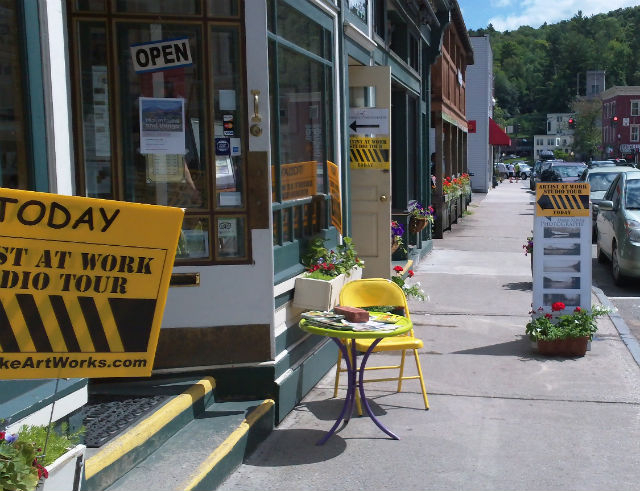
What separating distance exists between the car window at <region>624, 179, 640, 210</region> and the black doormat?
29.8 ft

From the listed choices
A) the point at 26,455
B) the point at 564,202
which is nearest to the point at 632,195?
the point at 564,202

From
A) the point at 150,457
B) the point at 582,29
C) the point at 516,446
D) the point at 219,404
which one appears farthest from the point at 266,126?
the point at 582,29

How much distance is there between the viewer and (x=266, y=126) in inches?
211

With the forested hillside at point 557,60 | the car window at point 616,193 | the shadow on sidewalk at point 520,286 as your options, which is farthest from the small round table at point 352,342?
the forested hillside at point 557,60

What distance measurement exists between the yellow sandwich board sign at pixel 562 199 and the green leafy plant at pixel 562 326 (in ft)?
3.08

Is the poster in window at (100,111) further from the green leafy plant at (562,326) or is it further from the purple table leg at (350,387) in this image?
the green leafy plant at (562,326)

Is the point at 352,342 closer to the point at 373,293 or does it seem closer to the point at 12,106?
the point at 373,293

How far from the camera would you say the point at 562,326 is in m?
7.64

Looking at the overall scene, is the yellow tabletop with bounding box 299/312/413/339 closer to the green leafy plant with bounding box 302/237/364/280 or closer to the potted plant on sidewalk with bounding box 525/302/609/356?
the green leafy plant with bounding box 302/237/364/280

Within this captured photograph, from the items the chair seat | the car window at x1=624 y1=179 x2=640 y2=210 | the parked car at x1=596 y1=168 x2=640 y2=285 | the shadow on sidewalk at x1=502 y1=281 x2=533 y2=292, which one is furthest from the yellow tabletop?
the car window at x1=624 y1=179 x2=640 y2=210

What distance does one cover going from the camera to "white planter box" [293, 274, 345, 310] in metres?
6.09

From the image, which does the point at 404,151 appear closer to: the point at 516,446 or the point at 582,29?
the point at 516,446

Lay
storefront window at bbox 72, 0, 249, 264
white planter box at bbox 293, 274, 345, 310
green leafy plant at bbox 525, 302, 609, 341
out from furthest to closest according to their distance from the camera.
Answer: green leafy plant at bbox 525, 302, 609, 341 → white planter box at bbox 293, 274, 345, 310 → storefront window at bbox 72, 0, 249, 264

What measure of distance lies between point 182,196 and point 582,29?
152m
